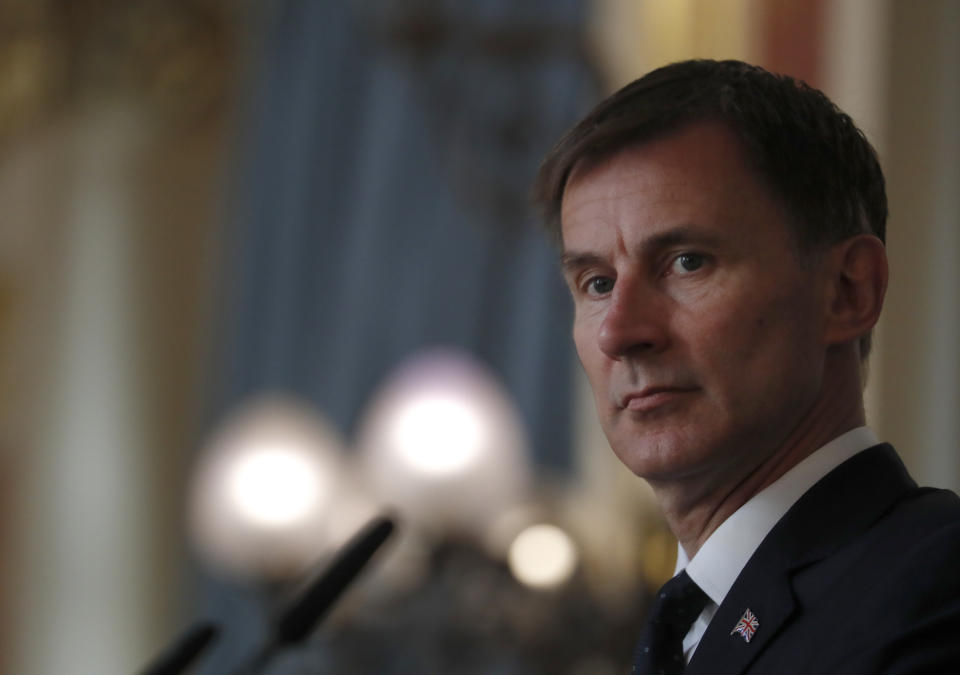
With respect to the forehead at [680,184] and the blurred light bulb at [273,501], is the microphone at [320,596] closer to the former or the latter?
the forehead at [680,184]

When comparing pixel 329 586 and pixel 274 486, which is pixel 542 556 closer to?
pixel 274 486

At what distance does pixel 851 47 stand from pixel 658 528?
6.02 ft

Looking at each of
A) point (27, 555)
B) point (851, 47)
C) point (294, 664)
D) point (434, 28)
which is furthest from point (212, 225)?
point (851, 47)

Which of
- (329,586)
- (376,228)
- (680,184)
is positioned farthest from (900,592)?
(376,228)

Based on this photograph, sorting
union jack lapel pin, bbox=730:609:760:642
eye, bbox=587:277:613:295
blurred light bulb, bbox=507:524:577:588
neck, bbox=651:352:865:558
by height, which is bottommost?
blurred light bulb, bbox=507:524:577:588

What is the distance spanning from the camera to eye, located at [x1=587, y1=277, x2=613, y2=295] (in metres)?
1.73

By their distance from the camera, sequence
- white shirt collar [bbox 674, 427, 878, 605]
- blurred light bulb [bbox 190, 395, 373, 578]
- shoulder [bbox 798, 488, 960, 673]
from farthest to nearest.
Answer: blurred light bulb [bbox 190, 395, 373, 578], white shirt collar [bbox 674, 427, 878, 605], shoulder [bbox 798, 488, 960, 673]

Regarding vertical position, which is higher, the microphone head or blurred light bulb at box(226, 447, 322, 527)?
the microphone head

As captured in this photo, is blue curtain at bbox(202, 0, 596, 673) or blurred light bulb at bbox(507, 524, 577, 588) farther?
blue curtain at bbox(202, 0, 596, 673)

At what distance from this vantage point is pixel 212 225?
8.84 meters

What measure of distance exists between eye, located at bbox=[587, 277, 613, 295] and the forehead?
0.23ft

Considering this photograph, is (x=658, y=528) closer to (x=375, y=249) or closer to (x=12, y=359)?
(x=375, y=249)

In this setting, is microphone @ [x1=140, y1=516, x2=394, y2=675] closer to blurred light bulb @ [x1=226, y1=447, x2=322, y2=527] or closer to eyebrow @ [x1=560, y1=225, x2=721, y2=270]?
eyebrow @ [x1=560, y1=225, x2=721, y2=270]

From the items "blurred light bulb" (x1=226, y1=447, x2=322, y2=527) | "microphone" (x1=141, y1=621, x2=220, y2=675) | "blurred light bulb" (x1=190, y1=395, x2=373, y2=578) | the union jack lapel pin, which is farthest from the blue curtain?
the union jack lapel pin
